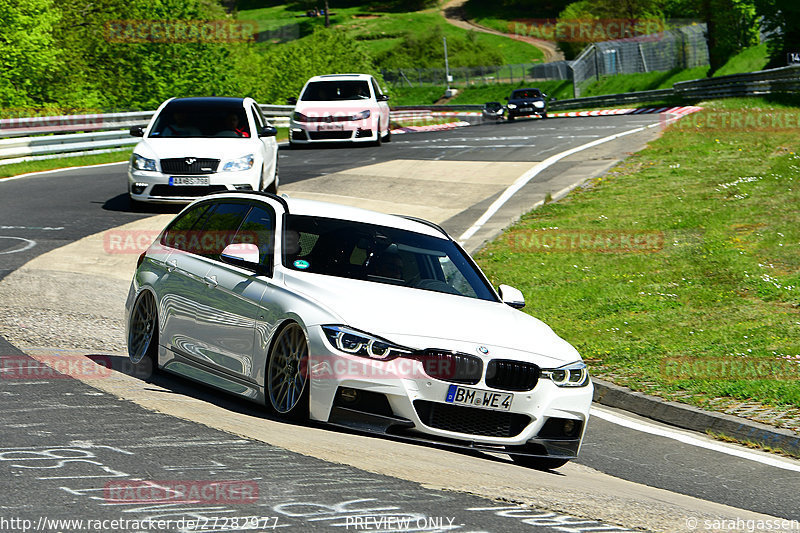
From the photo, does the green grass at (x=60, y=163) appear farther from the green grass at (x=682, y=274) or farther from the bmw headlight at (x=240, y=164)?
the green grass at (x=682, y=274)

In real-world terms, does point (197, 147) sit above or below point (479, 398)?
above

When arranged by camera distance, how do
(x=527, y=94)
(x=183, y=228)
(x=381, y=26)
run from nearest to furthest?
(x=183, y=228) → (x=527, y=94) → (x=381, y=26)

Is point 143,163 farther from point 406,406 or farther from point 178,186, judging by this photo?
point 406,406

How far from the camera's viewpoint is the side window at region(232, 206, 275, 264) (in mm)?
8260

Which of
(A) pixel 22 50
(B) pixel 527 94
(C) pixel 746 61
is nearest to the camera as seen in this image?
(A) pixel 22 50

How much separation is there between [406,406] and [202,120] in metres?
13.5

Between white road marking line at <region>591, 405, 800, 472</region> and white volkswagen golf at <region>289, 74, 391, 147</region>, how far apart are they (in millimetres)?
22104

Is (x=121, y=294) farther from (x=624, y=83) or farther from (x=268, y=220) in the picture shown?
(x=624, y=83)

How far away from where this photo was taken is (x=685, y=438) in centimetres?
893

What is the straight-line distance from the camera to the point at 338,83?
32.0 metres

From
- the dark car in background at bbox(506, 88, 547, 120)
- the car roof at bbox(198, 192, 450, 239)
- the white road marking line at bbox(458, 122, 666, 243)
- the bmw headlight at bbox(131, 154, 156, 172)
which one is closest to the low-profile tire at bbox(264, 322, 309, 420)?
the car roof at bbox(198, 192, 450, 239)

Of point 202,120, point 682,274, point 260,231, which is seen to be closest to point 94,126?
point 202,120

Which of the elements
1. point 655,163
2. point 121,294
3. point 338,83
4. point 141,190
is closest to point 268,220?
point 121,294

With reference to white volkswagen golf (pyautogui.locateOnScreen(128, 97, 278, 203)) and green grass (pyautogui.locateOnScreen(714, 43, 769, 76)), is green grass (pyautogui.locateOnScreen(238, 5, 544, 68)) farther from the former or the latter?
white volkswagen golf (pyautogui.locateOnScreen(128, 97, 278, 203))
